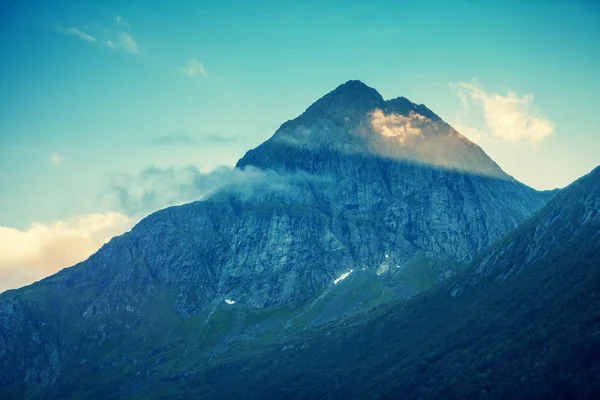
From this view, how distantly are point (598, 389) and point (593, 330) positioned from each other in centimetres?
3505

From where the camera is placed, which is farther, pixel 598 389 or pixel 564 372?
pixel 564 372

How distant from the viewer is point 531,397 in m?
185

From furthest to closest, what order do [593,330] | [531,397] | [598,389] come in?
[593,330] < [531,397] < [598,389]

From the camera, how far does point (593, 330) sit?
197m

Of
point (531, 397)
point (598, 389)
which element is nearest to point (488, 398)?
point (531, 397)

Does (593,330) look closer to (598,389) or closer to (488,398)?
(598,389)

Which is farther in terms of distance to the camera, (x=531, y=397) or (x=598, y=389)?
(x=531, y=397)

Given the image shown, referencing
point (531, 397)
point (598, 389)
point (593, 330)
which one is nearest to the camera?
point (598, 389)

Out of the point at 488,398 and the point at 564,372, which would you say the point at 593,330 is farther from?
the point at 488,398

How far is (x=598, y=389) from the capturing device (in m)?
168

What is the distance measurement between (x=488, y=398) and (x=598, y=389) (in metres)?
42.2

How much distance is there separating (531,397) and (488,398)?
60.0 ft

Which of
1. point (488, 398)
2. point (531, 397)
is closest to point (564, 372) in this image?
point (531, 397)

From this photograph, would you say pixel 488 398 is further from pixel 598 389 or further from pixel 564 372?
pixel 598 389
